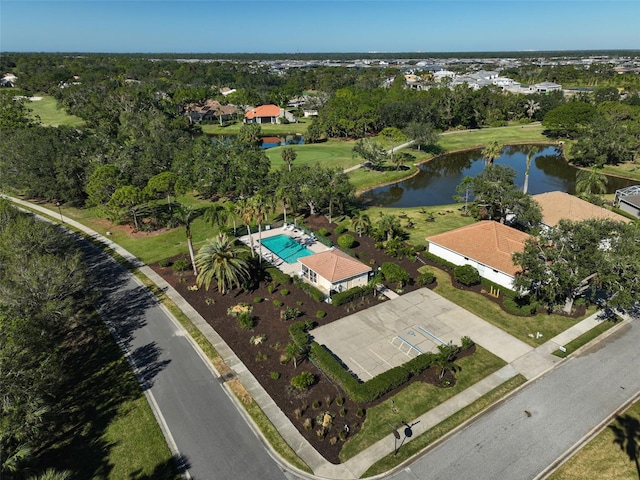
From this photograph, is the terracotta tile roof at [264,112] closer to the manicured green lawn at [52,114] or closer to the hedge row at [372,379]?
the manicured green lawn at [52,114]

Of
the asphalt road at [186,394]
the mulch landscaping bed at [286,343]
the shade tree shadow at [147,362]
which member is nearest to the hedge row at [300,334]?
the mulch landscaping bed at [286,343]

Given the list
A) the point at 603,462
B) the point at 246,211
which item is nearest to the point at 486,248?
the point at 603,462

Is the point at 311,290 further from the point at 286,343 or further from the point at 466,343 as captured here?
the point at 466,343

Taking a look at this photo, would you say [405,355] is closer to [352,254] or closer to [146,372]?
[352,254]

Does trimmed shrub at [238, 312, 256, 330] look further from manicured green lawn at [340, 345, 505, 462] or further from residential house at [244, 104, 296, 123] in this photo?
residential house at [244, 104, 296, 123]

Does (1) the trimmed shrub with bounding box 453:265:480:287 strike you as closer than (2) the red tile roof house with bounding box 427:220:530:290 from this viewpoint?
No

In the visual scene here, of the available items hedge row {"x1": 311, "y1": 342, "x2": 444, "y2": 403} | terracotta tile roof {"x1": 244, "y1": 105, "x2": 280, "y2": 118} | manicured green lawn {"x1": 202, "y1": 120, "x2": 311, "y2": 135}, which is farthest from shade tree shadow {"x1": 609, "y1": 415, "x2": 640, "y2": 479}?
terracotta tile roof {"x1": 244, "y1": 105, "x2": 280, "y2": 118}

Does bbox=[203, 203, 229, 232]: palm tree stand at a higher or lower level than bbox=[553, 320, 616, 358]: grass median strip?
higher
